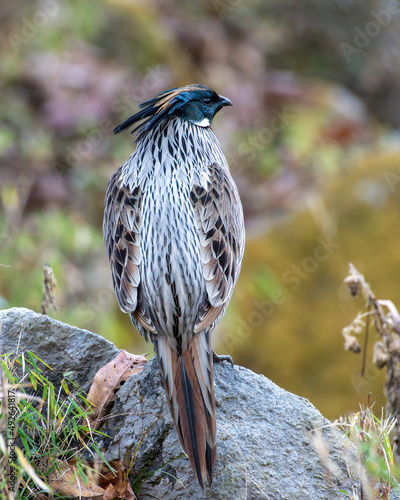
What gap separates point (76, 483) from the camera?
3.18m

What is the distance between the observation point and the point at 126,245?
13.6ft

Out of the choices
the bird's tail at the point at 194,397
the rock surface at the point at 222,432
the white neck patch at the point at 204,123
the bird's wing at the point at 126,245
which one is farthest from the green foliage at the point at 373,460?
the white neck patch at the point at 204,123

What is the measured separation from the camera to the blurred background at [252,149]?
706 cm

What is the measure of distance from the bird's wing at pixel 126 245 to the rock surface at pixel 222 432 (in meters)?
0.33

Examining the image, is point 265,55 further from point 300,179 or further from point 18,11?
point 18,11

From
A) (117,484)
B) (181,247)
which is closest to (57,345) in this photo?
(181,247)

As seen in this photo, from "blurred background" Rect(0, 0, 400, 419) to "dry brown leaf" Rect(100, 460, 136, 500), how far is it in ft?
8.60

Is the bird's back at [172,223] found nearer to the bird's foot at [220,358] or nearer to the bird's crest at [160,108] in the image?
the bird's crest at [160,108]

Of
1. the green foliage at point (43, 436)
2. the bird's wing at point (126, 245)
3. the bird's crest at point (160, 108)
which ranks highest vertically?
the bird's crest at point (160, 108)

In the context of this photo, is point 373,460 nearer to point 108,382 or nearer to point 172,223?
point 108,382

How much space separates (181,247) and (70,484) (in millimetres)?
1442

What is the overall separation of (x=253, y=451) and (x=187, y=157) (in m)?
1.95

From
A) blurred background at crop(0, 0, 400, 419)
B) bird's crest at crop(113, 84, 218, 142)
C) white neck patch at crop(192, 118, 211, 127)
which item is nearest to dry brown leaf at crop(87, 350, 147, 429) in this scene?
bird's crest at crop(113, 84, 218, 142)

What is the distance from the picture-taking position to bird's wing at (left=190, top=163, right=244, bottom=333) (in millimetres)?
3902
